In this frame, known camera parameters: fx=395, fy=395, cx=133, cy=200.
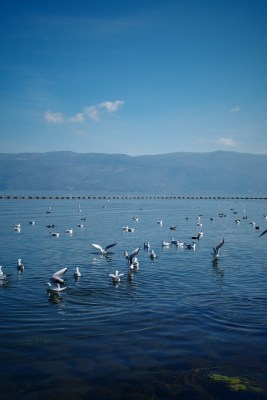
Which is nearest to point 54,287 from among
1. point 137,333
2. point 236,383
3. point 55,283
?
point 55,283

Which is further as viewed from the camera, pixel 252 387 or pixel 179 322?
pixel 179 322

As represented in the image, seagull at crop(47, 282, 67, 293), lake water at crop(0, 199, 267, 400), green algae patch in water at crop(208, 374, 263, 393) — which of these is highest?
seagull at crop(47, 282, 67, 293)

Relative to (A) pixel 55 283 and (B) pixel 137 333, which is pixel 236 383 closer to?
(B) pixel 137 333

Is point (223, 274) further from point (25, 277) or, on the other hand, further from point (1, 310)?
point (1, 310)

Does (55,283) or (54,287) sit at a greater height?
(55,283)

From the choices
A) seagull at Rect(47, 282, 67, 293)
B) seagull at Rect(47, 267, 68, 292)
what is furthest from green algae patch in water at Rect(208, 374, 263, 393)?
seagull at Rect(47, 282, 67, 293)

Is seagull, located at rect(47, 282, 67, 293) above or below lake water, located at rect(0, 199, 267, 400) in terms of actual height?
above

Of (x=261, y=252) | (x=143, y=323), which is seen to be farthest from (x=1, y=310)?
(x=261, y=252)

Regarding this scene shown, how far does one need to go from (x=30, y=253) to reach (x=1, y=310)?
15.7 m

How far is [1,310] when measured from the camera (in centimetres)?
1605

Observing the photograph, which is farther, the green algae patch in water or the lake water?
the lake water

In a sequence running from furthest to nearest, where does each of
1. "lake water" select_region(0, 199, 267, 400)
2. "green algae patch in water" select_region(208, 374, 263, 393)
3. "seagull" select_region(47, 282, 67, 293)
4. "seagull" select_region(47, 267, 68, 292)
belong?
"seagull" select_region(47, 282, 67, 293)
"seagull" select_region(47, 267, 68, 292)
"lake water" select_region(0, 199, 267, 400)
"green algae patch in water" select_region(208, 374, 263, 393)

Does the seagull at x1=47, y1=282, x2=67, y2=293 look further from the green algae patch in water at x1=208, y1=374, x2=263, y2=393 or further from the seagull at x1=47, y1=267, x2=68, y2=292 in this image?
the green algae patch in water at x1=208, y1=374, x2=263, y2=393

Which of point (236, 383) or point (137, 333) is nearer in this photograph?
point (236, 383)
